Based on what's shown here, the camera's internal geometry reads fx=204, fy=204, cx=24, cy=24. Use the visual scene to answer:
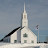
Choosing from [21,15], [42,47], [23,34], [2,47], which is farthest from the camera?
[21,15]

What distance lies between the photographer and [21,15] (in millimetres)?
69188

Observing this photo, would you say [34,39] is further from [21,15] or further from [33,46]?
[33,46]

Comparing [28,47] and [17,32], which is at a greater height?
[17,32]

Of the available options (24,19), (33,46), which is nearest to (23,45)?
(33,46)

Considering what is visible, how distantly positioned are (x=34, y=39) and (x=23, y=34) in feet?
14.0

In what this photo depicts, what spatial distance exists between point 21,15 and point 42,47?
23.3 metres

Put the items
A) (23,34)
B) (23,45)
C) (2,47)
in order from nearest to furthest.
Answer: (2,47), (23,45), (23,34)

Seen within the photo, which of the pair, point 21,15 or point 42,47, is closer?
point 42,47

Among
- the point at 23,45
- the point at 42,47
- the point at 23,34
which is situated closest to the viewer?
the point at 23,45

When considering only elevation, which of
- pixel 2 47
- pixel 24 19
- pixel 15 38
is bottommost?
pixel 2 47

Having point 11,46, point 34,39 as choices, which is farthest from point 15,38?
point 11,46

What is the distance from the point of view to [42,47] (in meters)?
48.1

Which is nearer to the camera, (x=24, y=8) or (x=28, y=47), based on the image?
(x=28, y=47)

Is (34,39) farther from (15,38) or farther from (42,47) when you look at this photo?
(42,47)
